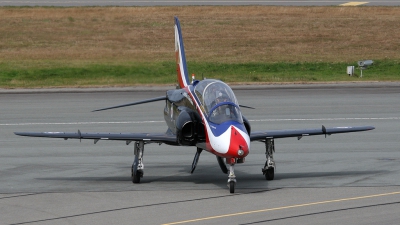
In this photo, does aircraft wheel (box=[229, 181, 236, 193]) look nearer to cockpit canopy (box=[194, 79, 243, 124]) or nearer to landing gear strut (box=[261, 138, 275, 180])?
cockpit canopy (box=[194, 79, 243, 124])

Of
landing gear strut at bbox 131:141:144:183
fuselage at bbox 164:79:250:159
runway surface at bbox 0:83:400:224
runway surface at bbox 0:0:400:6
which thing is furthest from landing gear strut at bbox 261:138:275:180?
runway surface at bbox 0:0:400:6

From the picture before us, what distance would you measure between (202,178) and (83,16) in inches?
1876

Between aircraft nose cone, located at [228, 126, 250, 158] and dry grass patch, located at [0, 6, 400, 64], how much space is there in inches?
1534

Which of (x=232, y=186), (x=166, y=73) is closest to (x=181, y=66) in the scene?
(x=232, y=186)

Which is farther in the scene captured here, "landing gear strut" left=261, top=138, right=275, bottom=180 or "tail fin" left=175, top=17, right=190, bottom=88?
"tail fin" left=175, top=17, right=190, bottom=88

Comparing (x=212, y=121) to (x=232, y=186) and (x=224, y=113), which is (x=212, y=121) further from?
(x=232, y=186)

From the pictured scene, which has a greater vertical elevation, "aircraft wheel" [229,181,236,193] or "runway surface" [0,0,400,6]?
"runway surface" [0,0,400,6]

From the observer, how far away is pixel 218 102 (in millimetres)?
18109

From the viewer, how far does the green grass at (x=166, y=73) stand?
4625cm

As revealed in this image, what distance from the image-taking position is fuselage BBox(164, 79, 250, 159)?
662 inches

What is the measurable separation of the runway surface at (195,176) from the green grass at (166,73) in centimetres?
1271

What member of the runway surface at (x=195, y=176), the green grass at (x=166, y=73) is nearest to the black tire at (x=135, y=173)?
the runway surface at (x=195, y=176)

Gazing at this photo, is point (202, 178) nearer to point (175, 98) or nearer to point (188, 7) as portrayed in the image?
point (175, 98)

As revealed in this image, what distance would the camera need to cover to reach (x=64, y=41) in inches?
2398
